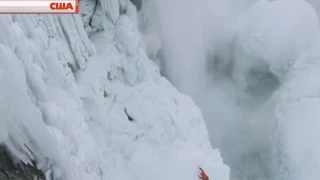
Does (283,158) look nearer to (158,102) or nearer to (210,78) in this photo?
(210,78)

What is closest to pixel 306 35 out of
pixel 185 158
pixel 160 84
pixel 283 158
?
pixel 283 158

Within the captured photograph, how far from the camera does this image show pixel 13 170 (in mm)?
8430

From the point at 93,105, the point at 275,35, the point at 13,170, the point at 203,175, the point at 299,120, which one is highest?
the point at 275,35

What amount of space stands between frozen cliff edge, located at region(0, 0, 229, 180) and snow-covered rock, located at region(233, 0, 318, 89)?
9.34 m

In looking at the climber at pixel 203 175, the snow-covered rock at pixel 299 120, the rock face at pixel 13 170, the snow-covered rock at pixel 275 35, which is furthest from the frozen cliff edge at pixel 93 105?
the snow-covered rock at pixel 275 35

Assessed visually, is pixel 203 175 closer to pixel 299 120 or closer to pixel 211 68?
pixel 299 120

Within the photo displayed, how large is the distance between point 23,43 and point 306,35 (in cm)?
1936

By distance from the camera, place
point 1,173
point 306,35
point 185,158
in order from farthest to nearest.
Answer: point 306,35 → point 185,158 → point 1,173

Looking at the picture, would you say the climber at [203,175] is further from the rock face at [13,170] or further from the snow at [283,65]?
the snow at [283,65]

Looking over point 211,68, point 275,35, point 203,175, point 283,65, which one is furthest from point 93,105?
point 275,35

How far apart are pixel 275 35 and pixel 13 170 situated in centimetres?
2012

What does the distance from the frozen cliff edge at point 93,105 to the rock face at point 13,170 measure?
0.47ft

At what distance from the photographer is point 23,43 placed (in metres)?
9.88

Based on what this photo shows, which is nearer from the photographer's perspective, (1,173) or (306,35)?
(1,173)
